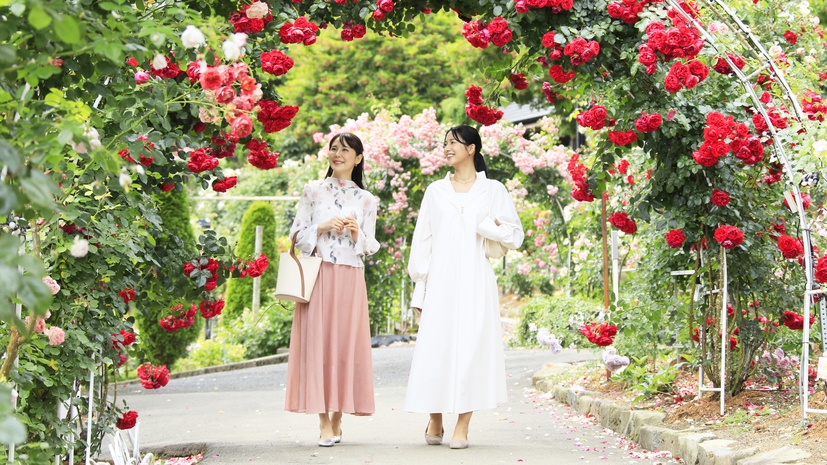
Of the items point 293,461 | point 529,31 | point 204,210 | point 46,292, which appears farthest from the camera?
point 204,210

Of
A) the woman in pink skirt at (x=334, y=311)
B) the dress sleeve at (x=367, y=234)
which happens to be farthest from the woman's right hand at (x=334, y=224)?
the dress sleeve at (x=367, y=234)

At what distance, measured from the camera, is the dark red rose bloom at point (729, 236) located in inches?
180

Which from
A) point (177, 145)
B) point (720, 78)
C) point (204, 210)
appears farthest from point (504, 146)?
point (204, 210)

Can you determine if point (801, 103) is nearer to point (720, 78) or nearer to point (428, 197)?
point (720, 78)

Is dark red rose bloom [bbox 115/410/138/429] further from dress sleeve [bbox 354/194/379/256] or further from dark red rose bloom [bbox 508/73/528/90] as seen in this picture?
dark red rose bloom [bbox 508/73/528/90]

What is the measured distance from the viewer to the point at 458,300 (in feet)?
15.3

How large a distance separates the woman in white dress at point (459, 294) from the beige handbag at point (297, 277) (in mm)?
490

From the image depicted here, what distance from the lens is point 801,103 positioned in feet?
15.7

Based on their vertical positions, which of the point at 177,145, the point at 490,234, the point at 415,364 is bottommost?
the point at 415,364

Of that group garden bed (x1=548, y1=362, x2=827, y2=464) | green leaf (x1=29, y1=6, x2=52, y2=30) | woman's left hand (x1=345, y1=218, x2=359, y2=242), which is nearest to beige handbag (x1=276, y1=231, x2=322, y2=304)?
woman's left hand (x1=345, y1=218, x2=359, y2=242)

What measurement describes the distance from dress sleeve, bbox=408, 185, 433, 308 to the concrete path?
74 centimetres

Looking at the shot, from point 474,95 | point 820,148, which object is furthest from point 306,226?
point 820,148

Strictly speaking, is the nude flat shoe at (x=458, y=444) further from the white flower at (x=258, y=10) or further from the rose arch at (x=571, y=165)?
the white flower at (x=258, y=10)

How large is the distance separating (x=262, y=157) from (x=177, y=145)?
0.62 m
